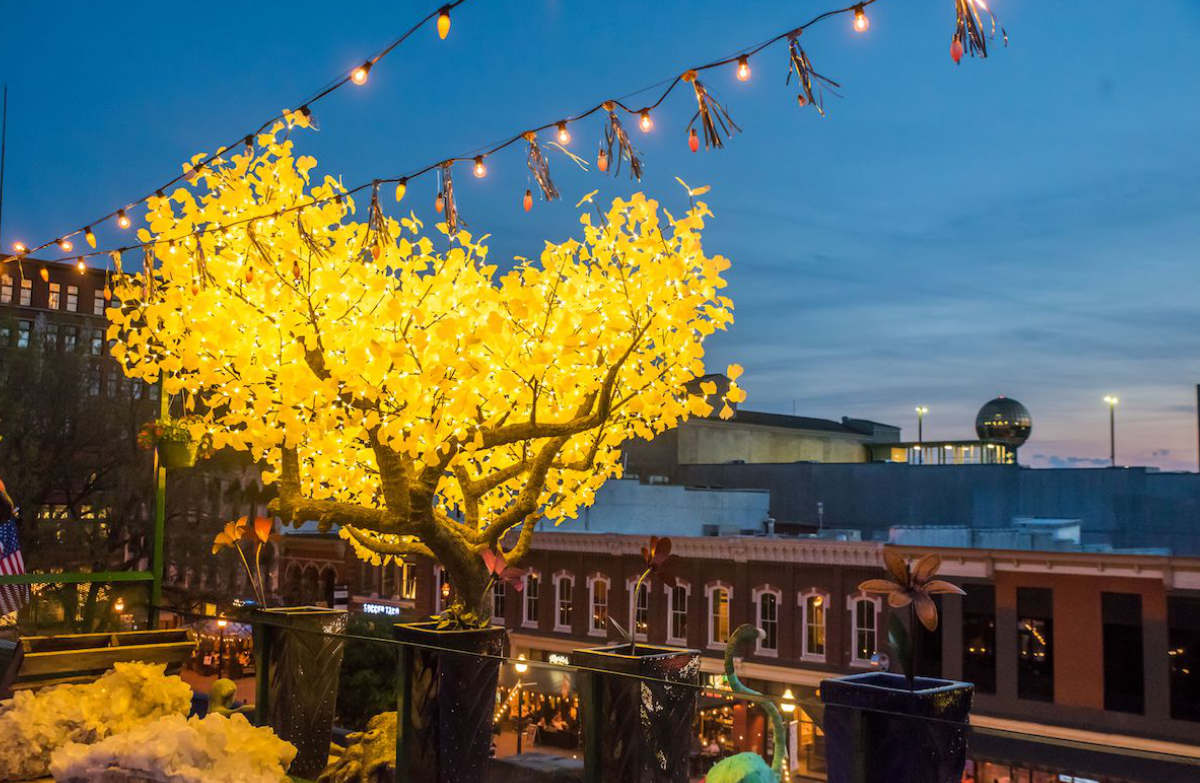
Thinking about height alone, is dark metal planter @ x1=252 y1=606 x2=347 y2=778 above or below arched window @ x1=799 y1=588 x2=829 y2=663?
above

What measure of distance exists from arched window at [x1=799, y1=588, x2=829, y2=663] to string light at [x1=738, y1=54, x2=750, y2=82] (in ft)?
83.3

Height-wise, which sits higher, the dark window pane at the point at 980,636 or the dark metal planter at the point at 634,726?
the dark metal planter at the point at 634,726

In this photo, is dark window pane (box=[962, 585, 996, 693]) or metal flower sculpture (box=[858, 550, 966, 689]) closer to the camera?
metal flower sculpture (box=[858, 550, 966, 689])

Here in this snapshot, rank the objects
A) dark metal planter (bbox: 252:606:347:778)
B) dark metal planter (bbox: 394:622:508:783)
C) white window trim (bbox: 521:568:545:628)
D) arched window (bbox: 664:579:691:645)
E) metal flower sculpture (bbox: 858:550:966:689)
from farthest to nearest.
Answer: white window trim (bbox: 521:568:545:628) → arched window (bbox: 664:579:691:645) → dark metal planter (bbox: 252:606:347:778) → dark metal planter (bbox: 394:622:508:783) → metal flower sculpture (bbox: 858:550:966:689)

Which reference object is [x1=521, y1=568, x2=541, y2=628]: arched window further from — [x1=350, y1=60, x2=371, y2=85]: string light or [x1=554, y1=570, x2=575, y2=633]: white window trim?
[x1=350, y1=60, x2=371, y2=85]: string light

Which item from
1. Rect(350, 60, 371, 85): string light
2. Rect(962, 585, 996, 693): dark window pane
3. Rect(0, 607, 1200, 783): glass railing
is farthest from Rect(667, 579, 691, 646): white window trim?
Rect(350, 60, 371, 85): string light

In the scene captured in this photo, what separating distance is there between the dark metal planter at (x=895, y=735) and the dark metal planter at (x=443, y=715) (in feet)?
8.49

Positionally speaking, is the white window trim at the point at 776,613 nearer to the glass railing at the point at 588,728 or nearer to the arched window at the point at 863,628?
the arched window at the point at 863,628

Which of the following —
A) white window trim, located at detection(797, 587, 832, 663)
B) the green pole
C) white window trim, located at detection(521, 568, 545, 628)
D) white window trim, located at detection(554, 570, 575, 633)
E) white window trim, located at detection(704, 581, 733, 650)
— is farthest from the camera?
white window trim, located at detection(521, 568, 545, 628)

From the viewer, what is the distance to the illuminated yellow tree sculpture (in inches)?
276

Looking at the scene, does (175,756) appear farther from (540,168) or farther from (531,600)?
(531,600)

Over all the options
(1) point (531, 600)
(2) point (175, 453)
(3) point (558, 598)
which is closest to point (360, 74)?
(2) point (175, 453)

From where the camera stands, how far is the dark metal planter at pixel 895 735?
12.7 feet

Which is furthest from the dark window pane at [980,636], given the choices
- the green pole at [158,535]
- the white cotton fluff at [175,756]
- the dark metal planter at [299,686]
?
the white cotton fluff at [175,756]
